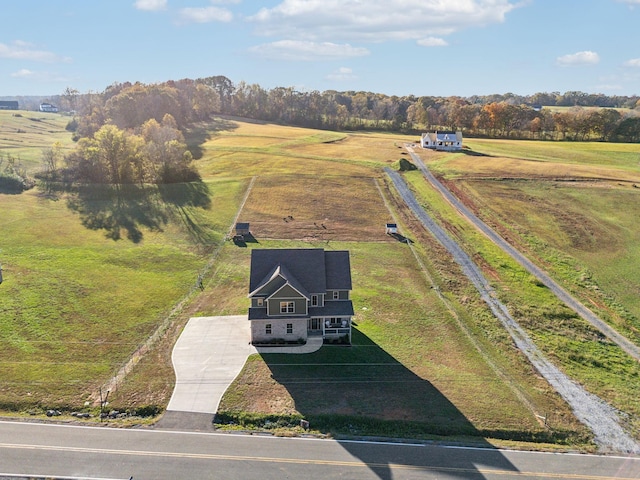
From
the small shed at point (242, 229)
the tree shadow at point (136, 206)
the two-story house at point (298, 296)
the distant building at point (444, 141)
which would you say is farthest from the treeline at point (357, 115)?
the two-story house at point (298, 296)

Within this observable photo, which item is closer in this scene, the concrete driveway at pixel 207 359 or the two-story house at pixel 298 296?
the concrete driveway at pixel 207 359

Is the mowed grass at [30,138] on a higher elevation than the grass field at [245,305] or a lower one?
higher

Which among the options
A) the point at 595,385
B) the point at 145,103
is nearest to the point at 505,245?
the point at 595,385

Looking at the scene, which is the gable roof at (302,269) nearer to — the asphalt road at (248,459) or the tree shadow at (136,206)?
the asphalt road at (248,459)

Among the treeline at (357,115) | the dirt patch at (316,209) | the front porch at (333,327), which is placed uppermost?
the treeline at (357,115)

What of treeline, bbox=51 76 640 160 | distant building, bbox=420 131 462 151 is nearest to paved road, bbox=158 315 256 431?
treeline, bbox=51 76 640 160

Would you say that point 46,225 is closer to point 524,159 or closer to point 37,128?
point 524,159

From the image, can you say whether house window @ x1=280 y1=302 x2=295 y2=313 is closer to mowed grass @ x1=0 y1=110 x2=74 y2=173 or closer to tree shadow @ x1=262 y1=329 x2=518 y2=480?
tree shadow @ x1=262 y1=329 x2=518 y2=480
